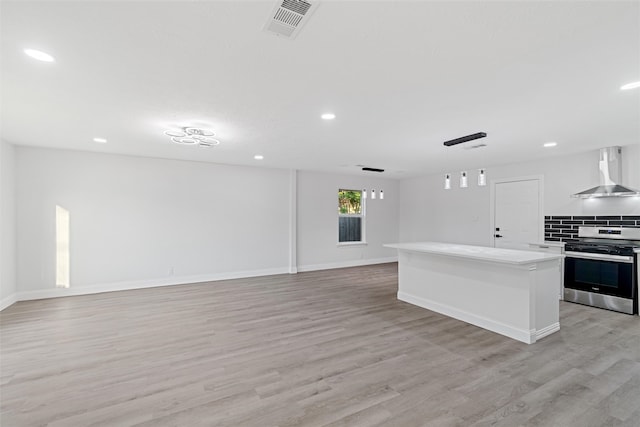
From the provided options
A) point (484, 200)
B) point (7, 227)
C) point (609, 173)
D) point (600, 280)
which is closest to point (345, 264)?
point (484, 200)

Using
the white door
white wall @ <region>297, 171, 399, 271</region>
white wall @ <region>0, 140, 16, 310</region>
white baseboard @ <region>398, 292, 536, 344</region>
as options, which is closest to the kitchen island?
white baseboard @ <region>398, 292, 536, 344</region>

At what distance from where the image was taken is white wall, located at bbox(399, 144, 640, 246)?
459cm

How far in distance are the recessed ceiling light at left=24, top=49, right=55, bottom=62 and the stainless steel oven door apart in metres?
6.86

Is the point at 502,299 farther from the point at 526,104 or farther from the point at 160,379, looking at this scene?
the point at 160,379

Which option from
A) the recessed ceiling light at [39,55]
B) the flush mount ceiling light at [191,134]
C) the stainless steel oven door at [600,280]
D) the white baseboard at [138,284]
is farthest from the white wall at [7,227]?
the stainless steel oven door at [600,280]

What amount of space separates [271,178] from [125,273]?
11.6 feet

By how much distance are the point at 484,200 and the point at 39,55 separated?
7.29m

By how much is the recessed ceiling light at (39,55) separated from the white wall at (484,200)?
708 cm

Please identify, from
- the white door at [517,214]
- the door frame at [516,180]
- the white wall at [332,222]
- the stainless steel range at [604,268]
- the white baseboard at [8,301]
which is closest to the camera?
the stainless steel range at [604,268]

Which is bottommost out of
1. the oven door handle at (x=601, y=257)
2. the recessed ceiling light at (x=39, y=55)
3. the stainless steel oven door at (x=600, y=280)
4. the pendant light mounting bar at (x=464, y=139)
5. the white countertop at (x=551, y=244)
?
the stainless steel oven door at (x=600, y=280)

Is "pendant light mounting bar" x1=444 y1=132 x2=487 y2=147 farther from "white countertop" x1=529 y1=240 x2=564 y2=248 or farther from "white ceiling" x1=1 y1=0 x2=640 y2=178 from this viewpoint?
"white countertop" x1=529 y1=240 x2=564 y2=248

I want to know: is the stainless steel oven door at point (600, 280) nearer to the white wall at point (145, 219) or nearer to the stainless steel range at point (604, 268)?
the stainless steel range at point (604, 268)

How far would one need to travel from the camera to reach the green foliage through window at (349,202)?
795cm

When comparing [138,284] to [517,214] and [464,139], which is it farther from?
[517,214]
